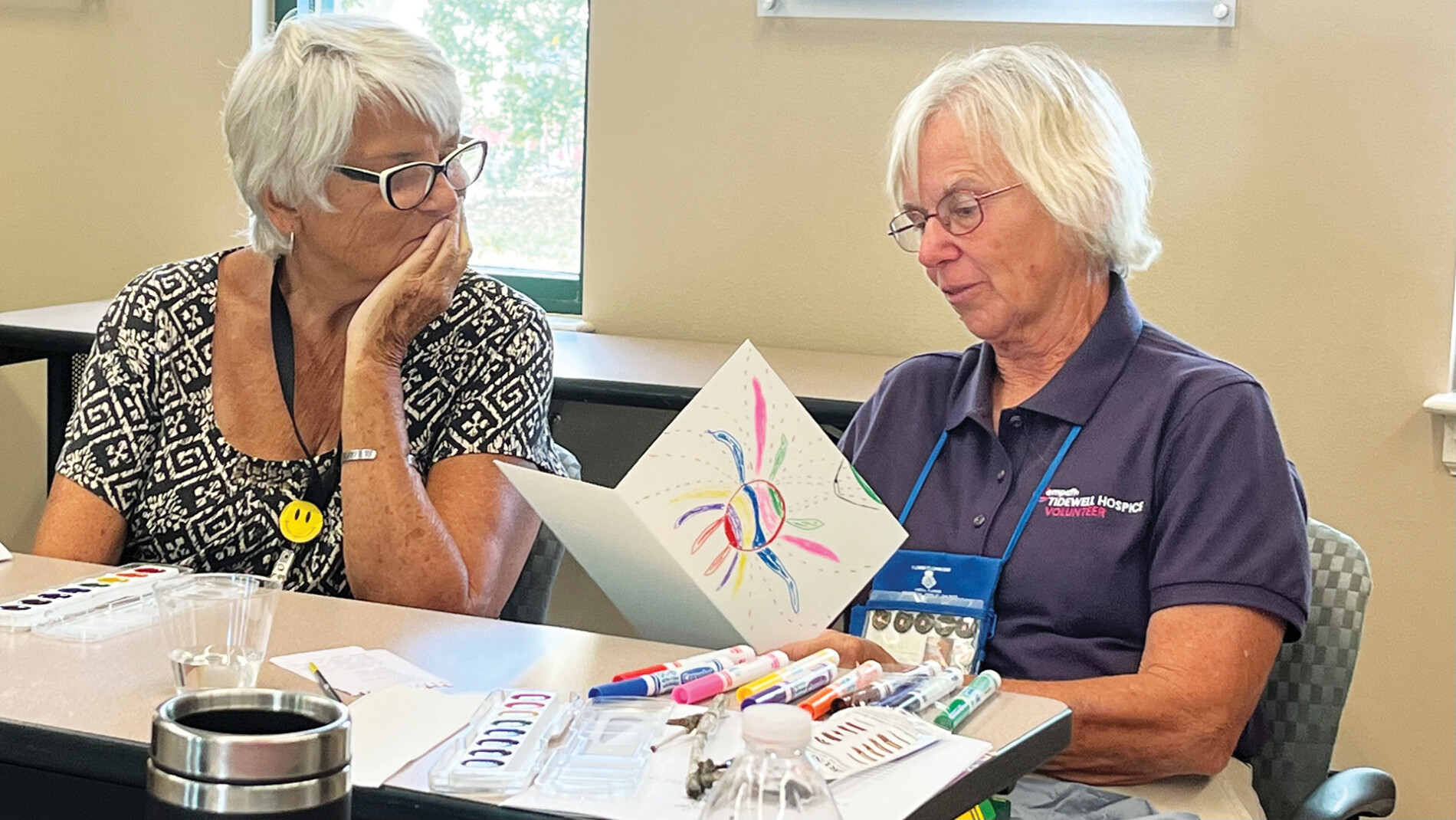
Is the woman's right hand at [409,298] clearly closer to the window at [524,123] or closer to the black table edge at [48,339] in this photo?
the black table edge at [48,339]

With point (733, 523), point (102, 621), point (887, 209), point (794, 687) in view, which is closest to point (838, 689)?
point (794, 687)

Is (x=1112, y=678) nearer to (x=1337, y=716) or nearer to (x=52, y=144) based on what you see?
(x=1337, y=716)

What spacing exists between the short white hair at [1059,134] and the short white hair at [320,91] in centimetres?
64

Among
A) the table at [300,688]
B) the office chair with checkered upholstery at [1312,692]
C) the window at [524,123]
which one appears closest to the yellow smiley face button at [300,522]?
the table at [300,688]

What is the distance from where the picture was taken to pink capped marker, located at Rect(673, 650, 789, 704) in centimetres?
129

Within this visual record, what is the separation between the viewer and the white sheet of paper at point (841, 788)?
1067mm

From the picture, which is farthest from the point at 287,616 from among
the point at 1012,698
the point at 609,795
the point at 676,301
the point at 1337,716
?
the point at 676,301

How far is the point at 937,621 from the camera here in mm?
1731

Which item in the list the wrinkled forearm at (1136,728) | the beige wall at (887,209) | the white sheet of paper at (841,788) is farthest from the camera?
the beige wall at (887,209)

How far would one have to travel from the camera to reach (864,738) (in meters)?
1.19

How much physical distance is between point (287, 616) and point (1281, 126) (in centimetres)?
208

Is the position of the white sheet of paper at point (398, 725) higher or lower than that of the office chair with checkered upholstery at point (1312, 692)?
higher

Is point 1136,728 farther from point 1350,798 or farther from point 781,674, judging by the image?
point 781,674

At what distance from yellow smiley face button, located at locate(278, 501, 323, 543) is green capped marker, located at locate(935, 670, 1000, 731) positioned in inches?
37.9
